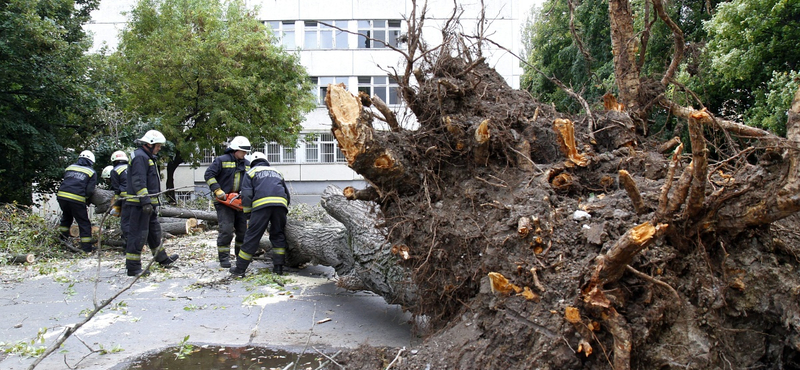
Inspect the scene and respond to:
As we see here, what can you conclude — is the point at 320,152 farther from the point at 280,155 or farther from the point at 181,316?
the point at 181,316

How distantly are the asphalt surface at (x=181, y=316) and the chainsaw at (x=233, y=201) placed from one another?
89cm

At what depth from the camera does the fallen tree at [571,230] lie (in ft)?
7.77

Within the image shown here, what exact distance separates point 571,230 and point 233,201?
15.6 ft

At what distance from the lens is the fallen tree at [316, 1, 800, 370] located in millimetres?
2369

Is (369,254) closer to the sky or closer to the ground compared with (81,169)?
closer to the ground

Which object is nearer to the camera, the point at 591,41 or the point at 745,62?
the point at 745,62

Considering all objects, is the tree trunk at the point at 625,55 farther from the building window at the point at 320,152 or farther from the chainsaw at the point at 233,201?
the building window at the point at 320,152

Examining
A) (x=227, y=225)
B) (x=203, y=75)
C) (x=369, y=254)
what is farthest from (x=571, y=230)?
(x=203, y=75)

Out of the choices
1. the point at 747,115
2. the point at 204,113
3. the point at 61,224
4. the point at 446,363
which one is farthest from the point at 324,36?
the point at 446,363

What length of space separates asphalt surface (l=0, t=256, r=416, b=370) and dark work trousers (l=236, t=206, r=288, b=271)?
0.28 meters

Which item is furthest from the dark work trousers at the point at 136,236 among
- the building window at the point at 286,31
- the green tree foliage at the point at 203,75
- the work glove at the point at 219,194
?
the building window at the point at 286,31

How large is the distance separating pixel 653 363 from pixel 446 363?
3.43ft

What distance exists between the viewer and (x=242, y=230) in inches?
264

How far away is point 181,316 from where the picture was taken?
14.8 ft
